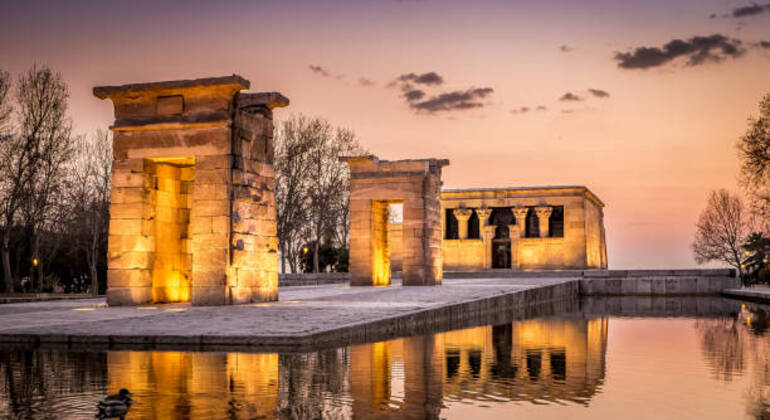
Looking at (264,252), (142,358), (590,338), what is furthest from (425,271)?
(142,358)

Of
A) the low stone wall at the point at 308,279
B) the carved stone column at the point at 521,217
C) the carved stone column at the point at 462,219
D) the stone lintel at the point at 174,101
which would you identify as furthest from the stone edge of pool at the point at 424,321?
the carved stone column at the point at 462,219

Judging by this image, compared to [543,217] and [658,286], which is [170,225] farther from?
[543,217]

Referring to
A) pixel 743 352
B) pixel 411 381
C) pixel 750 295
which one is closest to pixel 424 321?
pixel 743 352

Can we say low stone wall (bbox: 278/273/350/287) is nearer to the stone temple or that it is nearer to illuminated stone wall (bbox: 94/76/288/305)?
the stone temple

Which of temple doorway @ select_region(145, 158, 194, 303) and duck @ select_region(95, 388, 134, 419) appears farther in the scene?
temple doorway @ select_region(145, 158, 194, 303)

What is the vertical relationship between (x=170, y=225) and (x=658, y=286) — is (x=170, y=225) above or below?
above

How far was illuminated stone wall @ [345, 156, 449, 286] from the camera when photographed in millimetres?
27984

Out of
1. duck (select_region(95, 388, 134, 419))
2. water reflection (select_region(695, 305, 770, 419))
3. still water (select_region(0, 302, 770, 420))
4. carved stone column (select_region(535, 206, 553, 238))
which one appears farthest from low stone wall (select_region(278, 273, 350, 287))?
duck (select_region(95, 388, 134, 419))

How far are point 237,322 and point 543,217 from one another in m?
39.1

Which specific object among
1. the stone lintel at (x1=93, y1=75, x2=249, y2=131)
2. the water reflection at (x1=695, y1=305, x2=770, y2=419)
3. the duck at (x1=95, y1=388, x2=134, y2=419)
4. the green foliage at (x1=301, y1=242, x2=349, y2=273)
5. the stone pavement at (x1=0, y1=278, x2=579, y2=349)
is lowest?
the water reflection at (x1=695, y1=305, x2=770, y2=419)

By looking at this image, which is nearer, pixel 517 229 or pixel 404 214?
pixel 404 214

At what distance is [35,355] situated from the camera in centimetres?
959

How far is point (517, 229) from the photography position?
49.9 m

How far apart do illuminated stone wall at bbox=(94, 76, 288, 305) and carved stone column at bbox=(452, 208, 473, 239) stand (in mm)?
33551
